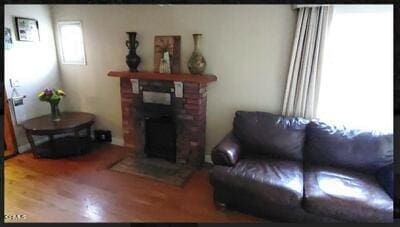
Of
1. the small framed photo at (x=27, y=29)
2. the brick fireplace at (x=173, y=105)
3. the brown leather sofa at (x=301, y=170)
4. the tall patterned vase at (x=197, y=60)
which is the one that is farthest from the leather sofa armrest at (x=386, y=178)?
the small framed photo at (x=27, y=29)

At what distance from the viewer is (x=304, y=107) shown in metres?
2.15

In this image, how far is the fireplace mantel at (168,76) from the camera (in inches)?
90.4

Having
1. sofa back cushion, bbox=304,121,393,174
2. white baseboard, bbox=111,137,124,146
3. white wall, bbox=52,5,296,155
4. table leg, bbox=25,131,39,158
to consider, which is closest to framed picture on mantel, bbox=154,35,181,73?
white wall, bbox=52,5,296,155

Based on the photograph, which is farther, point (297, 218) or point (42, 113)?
point (42, 113)

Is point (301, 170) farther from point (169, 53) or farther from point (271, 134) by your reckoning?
point (169, 53)

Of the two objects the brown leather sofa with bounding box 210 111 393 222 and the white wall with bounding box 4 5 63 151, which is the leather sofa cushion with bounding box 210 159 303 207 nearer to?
the brown leather sofa with bounding box 210 111 393 222

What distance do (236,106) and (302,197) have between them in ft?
3.60

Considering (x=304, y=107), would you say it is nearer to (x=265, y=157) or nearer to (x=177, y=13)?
(x=265, y=157)

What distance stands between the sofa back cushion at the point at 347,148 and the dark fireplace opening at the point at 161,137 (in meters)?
1.30

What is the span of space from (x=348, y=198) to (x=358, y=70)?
1.01 m

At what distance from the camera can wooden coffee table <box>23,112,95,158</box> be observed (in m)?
2.59

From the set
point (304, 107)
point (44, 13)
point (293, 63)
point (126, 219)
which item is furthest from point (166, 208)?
point (44, 13)

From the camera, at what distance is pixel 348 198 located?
1.49 m

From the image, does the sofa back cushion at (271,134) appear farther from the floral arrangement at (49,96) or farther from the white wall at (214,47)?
the floral arrangement at (49,96)
